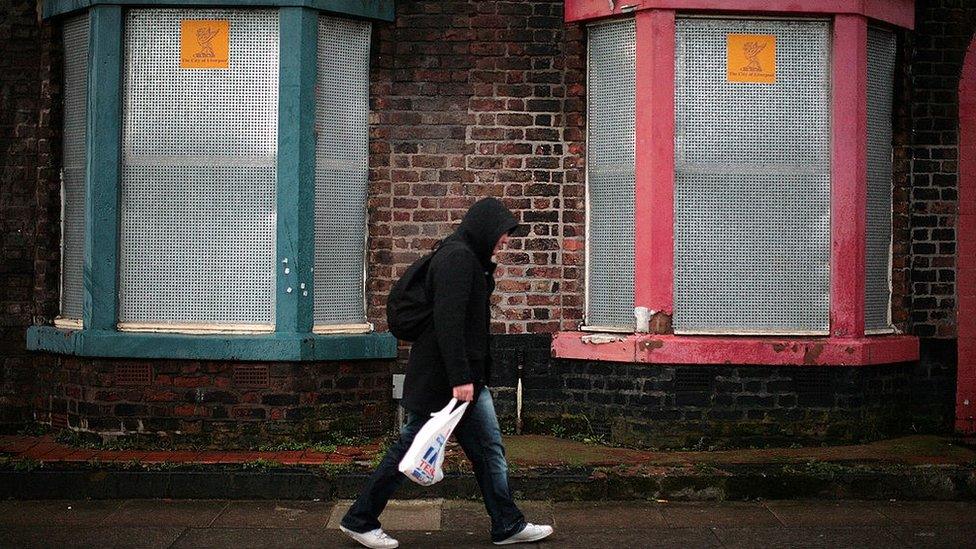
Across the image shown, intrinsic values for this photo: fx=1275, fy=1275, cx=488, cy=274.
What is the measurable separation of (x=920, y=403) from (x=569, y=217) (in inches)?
118

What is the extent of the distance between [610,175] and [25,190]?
4.37 m

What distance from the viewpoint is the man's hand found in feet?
21.3

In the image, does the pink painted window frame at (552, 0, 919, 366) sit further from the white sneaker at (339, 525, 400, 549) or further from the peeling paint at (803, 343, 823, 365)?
the white sneaker at (339, 525, 400, 549)

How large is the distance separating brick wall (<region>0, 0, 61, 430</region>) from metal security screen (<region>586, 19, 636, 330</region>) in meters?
3.98

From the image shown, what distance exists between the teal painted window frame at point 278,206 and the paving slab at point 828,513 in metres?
3.21

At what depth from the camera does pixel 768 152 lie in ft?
29.9

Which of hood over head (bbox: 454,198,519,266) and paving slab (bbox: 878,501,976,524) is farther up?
hood over head (bbox: 454,198,519,266)

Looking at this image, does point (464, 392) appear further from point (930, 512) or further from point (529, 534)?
point (930, 512)

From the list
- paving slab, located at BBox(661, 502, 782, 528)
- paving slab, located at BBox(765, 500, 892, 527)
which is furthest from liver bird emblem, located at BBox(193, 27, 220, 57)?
paving slab, located at BBox(765, 500, 892, 527)

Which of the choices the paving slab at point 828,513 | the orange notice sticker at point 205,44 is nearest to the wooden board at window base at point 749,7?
the orange notice sticker at point 205,44

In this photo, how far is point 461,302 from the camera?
6516 mm

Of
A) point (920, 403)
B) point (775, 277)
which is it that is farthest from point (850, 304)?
point (920, 403)

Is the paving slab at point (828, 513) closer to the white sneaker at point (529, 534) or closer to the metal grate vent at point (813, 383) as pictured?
the metal grate vent at point (813, 383)

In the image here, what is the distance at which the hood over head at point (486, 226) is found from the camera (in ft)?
21.8
